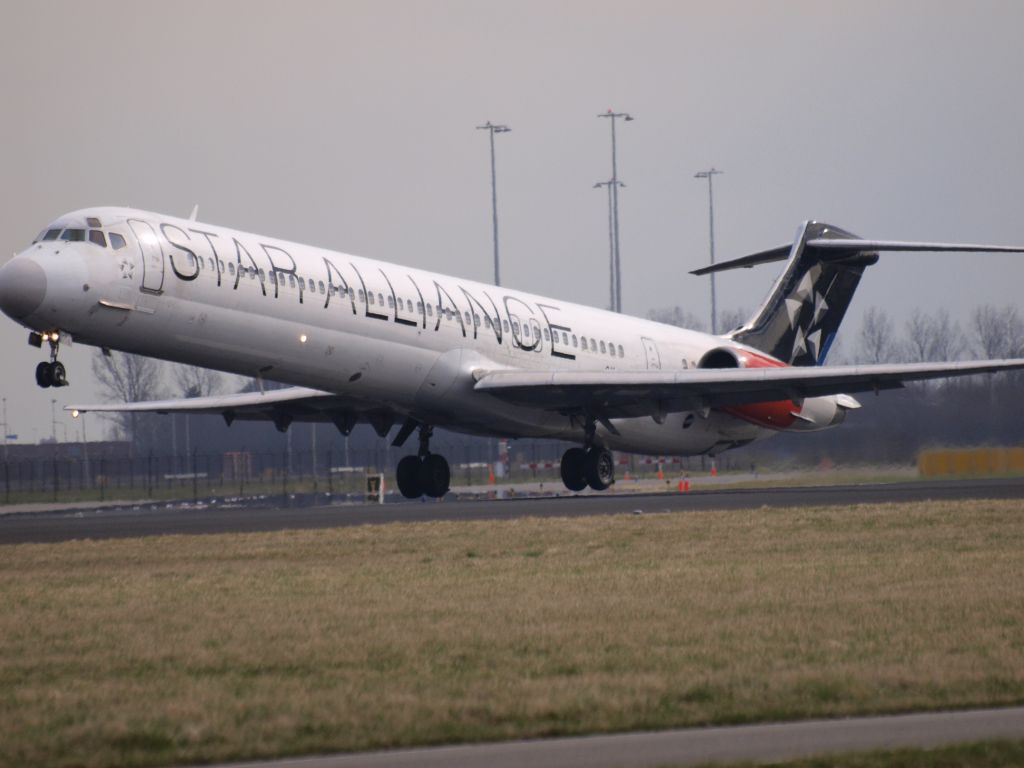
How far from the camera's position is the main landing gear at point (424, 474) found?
33.2 meters

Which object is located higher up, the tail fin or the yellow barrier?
the tail fin

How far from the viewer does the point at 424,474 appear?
3325cm

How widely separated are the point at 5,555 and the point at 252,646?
30.6 ft

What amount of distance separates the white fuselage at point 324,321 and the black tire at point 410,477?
1936 millimetres

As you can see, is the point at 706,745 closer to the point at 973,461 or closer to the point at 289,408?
the point at 289,408

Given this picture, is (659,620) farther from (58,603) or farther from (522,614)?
(58,603)

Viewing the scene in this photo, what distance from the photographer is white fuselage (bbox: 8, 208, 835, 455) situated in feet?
81.3

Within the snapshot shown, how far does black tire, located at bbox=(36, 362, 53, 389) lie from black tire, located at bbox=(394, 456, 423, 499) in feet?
34.1

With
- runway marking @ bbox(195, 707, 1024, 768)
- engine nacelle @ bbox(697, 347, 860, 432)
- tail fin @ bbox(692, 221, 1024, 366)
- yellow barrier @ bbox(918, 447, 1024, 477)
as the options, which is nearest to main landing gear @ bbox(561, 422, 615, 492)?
engine nacelle @ bbox(697, 347, 860, 432)

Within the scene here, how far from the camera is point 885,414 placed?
1693 inches

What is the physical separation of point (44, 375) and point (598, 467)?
1262 centimetres

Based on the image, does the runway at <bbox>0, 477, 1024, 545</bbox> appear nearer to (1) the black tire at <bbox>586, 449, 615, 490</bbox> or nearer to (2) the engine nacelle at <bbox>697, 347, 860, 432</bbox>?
(1) the black tire at <bbox>586, 449, 615, 490</bbox>

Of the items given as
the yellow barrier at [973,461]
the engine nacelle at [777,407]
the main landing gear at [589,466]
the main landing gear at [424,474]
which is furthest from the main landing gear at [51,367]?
the yellow barrier at [973,461]

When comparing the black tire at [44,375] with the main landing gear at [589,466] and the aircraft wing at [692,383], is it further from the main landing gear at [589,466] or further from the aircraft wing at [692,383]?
Answer: the main landing gear at [589,466]
